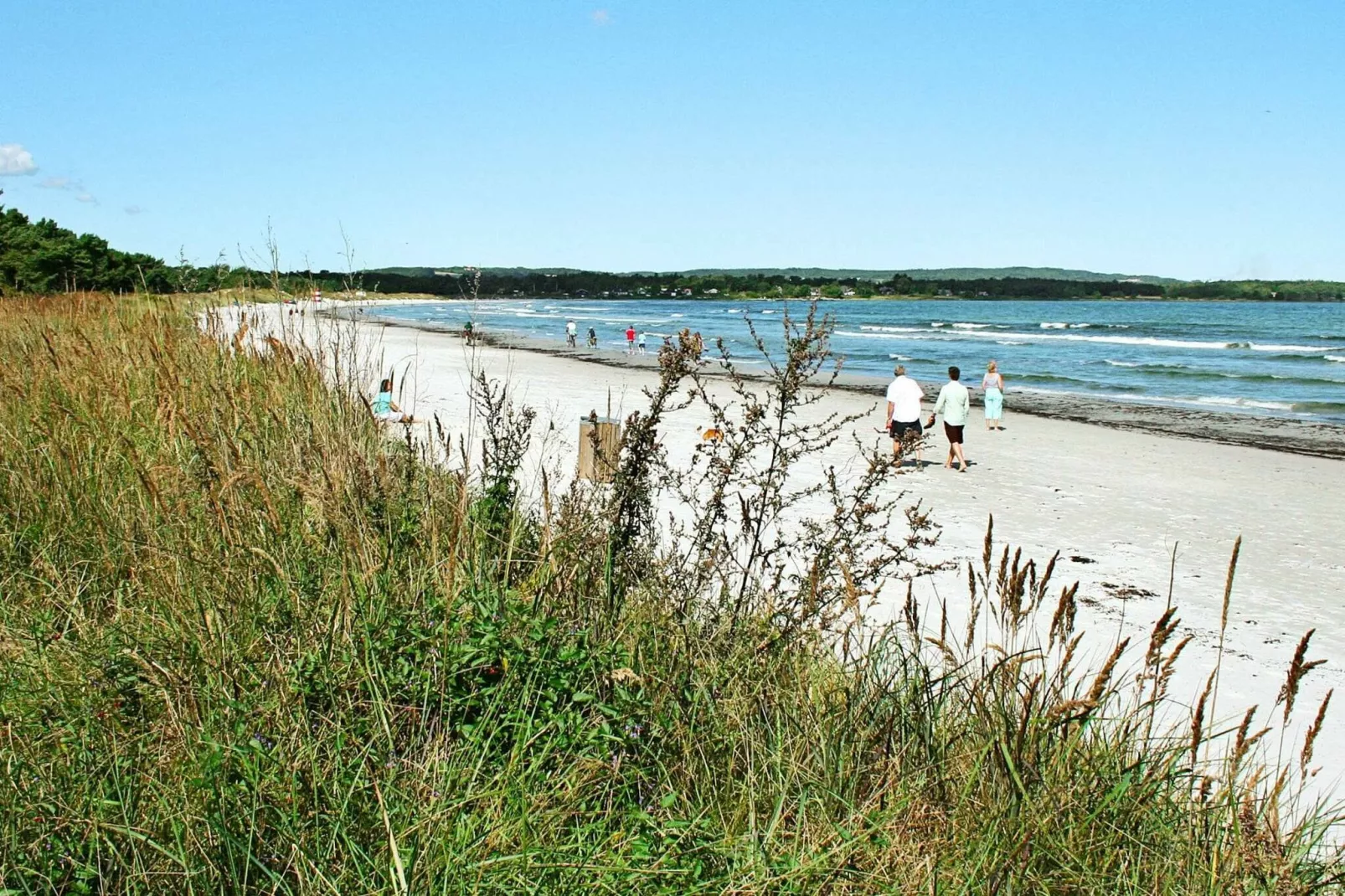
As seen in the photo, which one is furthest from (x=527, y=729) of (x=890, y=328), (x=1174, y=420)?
(x=890, y=328)

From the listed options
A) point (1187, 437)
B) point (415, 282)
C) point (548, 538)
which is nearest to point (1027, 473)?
point (1187, 437)

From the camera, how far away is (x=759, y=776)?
103 inches

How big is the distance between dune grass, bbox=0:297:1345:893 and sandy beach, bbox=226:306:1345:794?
2.53 feet

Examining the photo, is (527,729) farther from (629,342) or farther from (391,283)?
(391,283)

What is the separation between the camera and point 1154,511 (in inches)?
465

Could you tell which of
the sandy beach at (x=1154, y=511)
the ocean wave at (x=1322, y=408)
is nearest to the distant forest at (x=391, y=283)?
the sandy beach at (x=1154, y=511)

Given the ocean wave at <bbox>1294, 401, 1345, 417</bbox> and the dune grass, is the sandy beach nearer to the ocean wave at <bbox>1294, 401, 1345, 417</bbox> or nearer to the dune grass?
the dune grass

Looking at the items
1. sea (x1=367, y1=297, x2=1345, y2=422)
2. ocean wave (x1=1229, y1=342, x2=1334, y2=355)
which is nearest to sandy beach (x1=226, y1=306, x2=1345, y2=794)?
sea (x1=367, y1=297, x2=1345, y2=422)

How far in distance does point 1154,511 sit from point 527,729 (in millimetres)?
10900

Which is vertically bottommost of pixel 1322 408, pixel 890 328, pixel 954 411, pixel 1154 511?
pixel 1322 408

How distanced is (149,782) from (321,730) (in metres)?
0.35

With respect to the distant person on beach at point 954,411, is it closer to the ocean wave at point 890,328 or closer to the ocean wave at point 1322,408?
the ocean wave at point 1322,408

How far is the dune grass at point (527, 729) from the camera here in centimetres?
210

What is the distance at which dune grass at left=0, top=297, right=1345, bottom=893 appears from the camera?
2.10 meters
